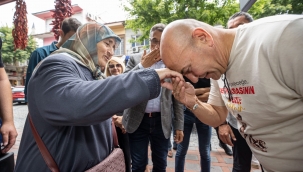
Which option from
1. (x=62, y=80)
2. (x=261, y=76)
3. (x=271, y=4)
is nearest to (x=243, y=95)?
(x=261, y=76)

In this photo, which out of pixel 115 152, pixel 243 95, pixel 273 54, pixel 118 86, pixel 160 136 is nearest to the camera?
pixel 118 86

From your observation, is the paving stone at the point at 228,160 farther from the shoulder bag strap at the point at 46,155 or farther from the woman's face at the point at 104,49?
the shoulder bag strap at the point at 46,155

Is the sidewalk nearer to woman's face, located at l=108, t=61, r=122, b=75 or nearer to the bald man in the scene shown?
woman's face, located at l=108, t=61, r=122, b=75

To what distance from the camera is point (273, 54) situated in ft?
3.15

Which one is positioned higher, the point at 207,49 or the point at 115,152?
the point at 207,49

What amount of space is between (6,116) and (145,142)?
5.02 ft

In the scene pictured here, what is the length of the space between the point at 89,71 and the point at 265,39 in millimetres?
1048

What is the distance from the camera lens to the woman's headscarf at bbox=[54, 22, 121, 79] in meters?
1.26

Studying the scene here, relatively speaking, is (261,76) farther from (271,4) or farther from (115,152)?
(271,4)

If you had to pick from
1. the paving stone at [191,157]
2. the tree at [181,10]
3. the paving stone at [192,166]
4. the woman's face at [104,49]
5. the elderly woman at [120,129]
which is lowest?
the paving stone at [191,157]

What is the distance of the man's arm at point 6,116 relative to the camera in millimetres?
1629

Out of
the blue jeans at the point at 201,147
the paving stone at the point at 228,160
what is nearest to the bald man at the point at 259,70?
the blue jeans at the point at 201,147

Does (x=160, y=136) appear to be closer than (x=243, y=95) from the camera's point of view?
No

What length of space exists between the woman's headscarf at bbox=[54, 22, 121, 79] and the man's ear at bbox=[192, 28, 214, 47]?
0.66m
